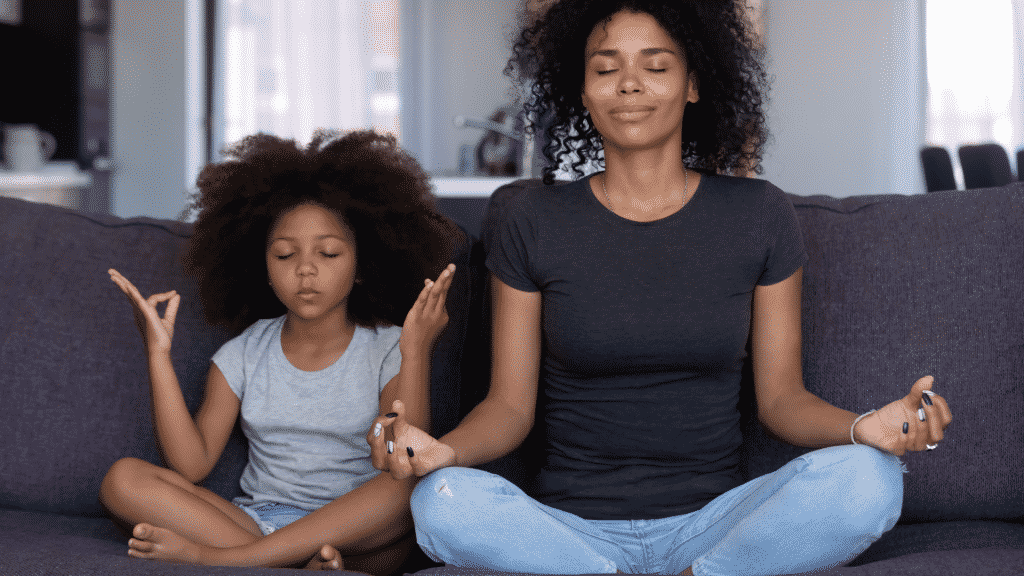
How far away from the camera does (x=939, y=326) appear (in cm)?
138

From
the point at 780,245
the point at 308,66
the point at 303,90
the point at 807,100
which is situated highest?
the point at 308,66

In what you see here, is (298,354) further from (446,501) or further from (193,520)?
(446,501)

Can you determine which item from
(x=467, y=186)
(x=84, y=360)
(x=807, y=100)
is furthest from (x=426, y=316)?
(x=807, y=100)

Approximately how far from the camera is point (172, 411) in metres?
1.34

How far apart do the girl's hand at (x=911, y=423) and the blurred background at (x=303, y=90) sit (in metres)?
2.40

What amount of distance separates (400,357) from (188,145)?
3.80 m

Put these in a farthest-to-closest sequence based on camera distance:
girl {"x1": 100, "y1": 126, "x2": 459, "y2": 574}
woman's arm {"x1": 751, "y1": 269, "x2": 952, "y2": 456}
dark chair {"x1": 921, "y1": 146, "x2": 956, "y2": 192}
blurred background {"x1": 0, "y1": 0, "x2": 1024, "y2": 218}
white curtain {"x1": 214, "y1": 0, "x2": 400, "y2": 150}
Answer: white curtain {"x1": 214, "y1": 0, "x2": 400, "y2": 150} → blurred background {"x1": 0, "y1": 0, "x2": 1024, "y2": 218} → dark chair {"x1": 921, "y1": 146, "x2": 956, "y2": 192} → girl {"x1": 100, "y1": 126, "x2": 459, "y2": 574} → woman's arm {"x1": 751, "y1": 269, "x2": 952, "y2": 456}

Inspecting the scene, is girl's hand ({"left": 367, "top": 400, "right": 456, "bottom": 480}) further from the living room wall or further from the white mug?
the white mug

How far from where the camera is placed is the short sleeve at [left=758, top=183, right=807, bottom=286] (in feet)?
4.36

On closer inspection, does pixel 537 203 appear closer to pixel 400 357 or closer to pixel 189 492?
pixel 400 357

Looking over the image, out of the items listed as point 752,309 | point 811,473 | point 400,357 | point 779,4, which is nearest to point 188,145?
point 779,4

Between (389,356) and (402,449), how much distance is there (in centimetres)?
37

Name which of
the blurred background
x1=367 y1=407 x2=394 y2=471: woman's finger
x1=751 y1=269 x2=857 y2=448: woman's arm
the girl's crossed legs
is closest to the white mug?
the blurred background

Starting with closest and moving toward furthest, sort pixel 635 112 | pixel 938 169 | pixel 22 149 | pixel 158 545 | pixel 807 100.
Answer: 1. pixel 158 545
2. pixel 635 112
3. pixel 938 169
4. pixel 22 149
5. pixel 807 100
